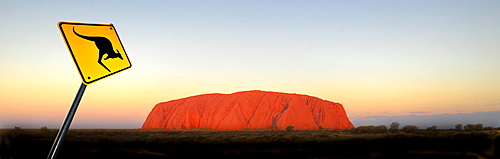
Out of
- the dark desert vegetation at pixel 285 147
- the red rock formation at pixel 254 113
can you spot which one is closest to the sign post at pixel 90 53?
the dark desert vegetation at pixel 285 147

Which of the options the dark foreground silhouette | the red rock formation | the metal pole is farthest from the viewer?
the red rock formation

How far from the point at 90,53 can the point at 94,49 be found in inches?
1.1

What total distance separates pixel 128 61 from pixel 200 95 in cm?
11617

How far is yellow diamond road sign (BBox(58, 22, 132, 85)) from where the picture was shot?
1.43 meters

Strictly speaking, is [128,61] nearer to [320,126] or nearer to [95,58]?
[95,58]

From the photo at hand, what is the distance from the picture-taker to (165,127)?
108 metres

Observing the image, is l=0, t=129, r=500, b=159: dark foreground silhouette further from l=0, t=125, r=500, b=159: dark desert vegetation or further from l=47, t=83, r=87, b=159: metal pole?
l=47, t=83, r=87, b=159: metal pole

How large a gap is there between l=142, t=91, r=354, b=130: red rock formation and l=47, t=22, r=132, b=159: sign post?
297 feet

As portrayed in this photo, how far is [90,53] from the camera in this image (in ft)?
4.88

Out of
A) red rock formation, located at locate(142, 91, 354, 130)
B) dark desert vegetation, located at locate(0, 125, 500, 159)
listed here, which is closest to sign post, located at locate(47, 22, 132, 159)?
dark desert vegetation, located at locate(0, 125, 500, 159)

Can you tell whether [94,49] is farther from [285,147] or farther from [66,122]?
[285,147]

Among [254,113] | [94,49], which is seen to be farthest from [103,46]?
[254,113]

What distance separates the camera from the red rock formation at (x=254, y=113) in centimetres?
9544

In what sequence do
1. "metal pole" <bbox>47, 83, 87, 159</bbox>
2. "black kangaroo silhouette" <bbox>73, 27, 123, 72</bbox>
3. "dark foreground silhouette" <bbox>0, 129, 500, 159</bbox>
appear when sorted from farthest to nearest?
"dark foreground silhouette" <bbox>0, 129, 500, 159</bbox>, "black kangaroo silhouette" <bbox>73, 27, 123, 72</bbox>, "metal pole" <bbox>47, 83, 87, 159</bbox>
